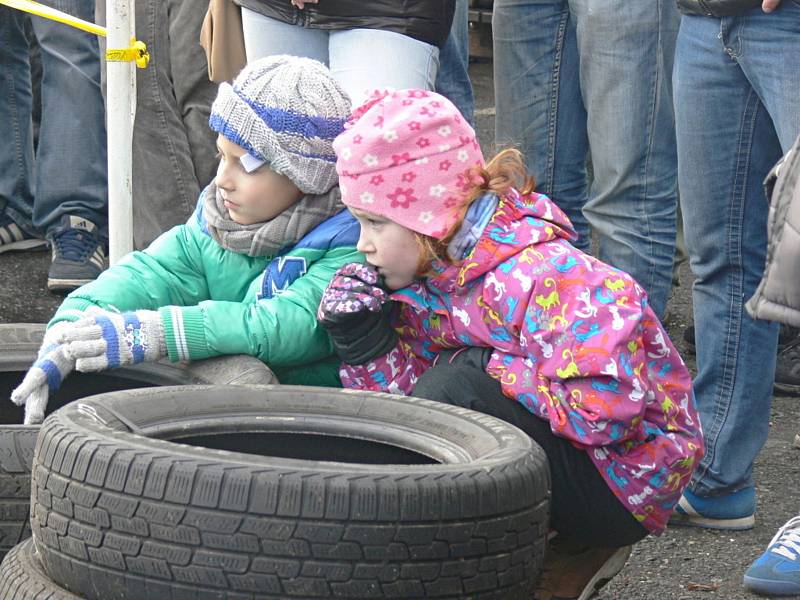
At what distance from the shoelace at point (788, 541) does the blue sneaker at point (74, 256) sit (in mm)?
3080

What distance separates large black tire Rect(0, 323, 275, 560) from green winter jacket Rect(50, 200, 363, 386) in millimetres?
59

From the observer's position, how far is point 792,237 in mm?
1954

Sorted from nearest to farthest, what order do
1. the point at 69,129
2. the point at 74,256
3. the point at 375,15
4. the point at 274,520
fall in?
the point at 274,520 → the point at 375,15 → the point at 74,256 → the point at 69,129

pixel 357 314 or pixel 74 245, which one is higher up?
pixel 357 314

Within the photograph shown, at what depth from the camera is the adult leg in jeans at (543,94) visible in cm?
424

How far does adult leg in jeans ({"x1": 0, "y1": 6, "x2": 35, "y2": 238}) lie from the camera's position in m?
5.86

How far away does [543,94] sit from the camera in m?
4.34

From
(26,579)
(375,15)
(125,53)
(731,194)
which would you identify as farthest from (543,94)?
(26,579)

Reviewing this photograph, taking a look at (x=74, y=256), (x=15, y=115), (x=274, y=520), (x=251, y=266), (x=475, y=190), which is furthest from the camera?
(x=15, y=115)

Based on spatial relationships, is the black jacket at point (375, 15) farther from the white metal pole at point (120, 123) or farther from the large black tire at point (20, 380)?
the large black tire at point (20, 380)

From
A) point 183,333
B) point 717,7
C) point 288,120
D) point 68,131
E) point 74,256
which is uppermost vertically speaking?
point 717,7

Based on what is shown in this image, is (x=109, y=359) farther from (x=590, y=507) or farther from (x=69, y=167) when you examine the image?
(x=69, y=167)

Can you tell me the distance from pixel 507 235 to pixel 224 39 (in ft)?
5.66

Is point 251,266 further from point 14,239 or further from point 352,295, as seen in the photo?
point 14,239
